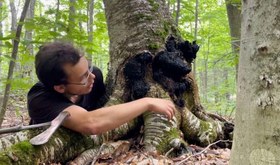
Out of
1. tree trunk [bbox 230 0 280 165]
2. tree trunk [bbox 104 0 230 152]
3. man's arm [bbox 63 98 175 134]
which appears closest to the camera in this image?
tree trunk [bbox 230 0 280 165]

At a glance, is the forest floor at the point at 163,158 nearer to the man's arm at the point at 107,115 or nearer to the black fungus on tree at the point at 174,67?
the man's arm at the point at 107,115

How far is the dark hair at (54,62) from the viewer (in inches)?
104

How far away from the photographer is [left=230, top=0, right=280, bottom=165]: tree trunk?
1.15 meters

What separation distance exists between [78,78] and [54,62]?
0.79 feet

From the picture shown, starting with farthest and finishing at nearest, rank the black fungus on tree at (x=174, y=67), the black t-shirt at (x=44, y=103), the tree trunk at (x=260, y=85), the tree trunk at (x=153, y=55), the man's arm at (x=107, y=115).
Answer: the black fungus on tree at (x=174, y=67) < the tree trunk at (x=153, y=55) < the black t-shirt at (x=44, y=103) < the man's arm at (x=107, y=115) < the tree trunk at (x=260, y=85)

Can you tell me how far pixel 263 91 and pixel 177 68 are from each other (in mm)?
2016

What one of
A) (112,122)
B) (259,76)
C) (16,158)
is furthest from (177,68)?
(259,76)

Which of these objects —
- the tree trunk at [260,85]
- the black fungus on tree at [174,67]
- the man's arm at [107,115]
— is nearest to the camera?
the tree trunk at [260,85]

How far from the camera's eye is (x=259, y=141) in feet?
3.87

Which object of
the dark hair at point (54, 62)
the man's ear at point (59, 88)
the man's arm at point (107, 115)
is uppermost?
the dark hair at point (54, 62)

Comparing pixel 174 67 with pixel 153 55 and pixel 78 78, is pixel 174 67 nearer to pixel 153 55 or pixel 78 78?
pixel 153 55

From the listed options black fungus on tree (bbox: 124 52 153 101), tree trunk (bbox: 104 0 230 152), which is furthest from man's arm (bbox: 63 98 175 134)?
black fungus on tree (bbox: 124 52 153 101)

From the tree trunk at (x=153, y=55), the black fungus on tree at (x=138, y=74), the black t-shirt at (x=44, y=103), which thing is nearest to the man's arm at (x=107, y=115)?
the black t-shirt at (x=44, y=103)

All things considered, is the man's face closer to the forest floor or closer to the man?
the man
